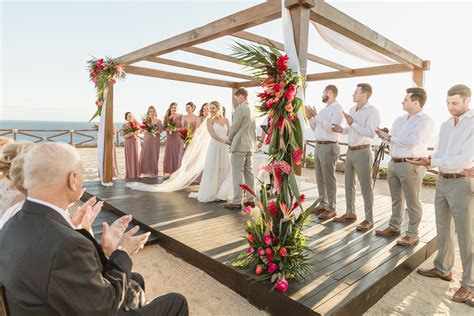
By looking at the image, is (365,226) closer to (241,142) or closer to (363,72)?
(241,142)

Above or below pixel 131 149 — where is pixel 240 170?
below

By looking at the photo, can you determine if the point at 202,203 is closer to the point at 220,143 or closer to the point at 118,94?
the point at 220,143

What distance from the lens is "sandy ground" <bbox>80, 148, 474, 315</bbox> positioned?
2.59 metres

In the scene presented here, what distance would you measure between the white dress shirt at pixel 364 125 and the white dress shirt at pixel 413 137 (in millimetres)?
400

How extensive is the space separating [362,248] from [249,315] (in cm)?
160

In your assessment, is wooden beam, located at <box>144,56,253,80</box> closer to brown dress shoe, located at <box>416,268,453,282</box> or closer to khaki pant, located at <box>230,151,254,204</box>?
khaki pant, located at <box>230,151,254,204</box>

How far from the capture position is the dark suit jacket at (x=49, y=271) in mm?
1097

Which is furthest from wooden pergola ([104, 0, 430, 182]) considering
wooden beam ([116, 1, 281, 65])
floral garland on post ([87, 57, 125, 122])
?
floral garland on post ([87, 57, 125, 122])

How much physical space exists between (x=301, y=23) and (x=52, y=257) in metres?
2.67

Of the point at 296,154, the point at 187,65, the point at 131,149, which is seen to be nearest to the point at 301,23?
the point at 296,154

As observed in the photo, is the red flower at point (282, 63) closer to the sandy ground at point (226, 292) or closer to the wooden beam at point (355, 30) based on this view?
the wooden beam at point (355, 30)

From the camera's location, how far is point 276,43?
4926 mm

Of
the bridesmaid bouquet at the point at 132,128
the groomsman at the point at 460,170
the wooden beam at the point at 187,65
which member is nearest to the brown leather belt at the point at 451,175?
the groomsman at the point at 460,170

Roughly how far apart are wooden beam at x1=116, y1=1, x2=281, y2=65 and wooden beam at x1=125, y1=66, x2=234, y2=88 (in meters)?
1.42
